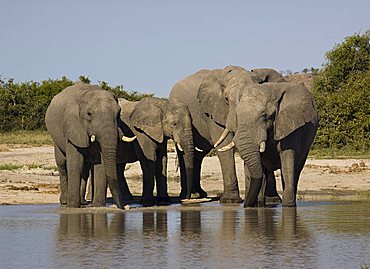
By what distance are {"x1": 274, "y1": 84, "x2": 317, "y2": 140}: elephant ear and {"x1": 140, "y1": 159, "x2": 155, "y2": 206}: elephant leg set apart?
9.88ft

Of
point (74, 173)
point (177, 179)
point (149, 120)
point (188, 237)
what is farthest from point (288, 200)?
point (177, 179)

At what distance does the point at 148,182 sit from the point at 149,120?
1.50 metres

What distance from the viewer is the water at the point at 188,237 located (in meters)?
11.2

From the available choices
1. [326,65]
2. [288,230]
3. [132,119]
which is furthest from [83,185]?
[326,65]

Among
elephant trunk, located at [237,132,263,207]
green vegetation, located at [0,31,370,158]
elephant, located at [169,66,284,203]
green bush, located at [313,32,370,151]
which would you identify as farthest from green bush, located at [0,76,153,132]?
elephant trunk, located at [237,132,263,207]

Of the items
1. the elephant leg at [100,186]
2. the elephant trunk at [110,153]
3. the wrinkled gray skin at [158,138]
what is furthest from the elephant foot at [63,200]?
the elephant trunk at [110,153]

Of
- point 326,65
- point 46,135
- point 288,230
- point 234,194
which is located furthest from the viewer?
point 326,65

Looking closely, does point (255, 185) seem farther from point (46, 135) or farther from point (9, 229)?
point (46, 135)

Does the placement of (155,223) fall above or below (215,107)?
below

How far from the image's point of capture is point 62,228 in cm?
1498

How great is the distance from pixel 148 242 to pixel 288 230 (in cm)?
215

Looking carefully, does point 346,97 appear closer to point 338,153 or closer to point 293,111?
point 338,153

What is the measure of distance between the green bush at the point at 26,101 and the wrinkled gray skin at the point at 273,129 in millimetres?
28169

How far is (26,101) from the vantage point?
164 ft
